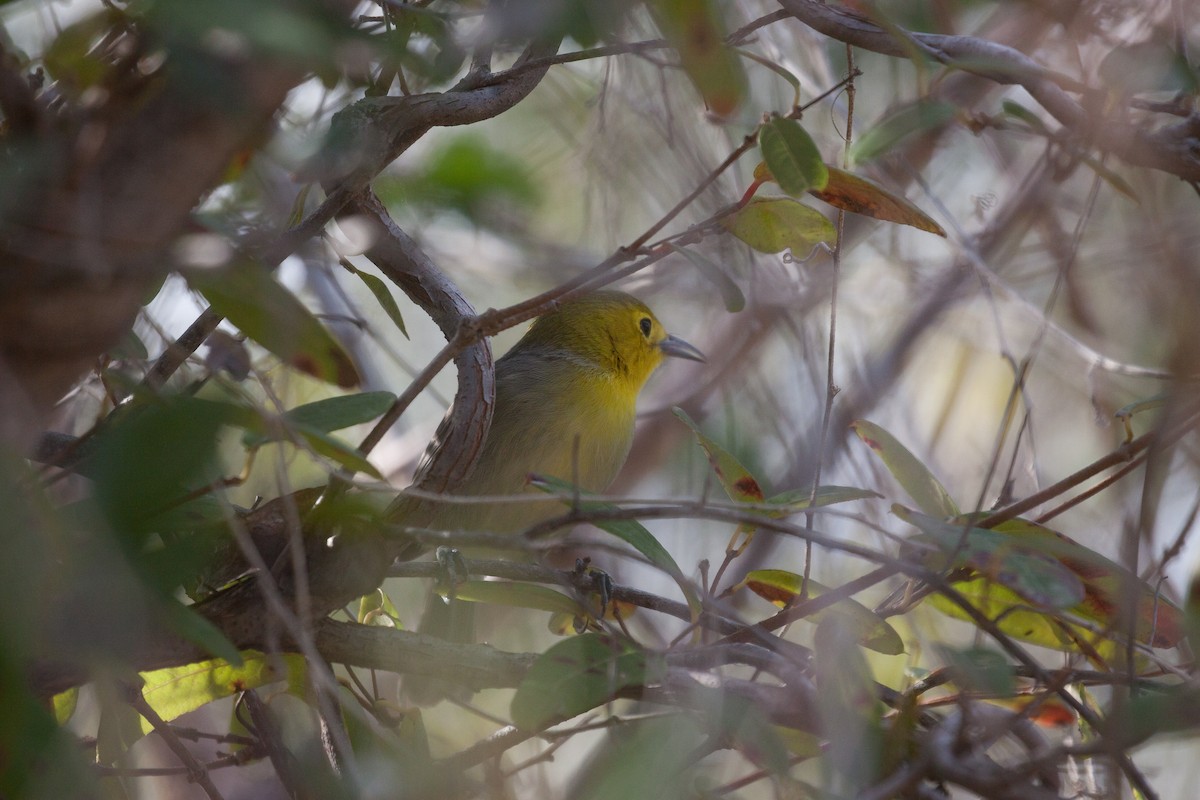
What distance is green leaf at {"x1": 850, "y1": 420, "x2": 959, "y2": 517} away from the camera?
228 centimetres

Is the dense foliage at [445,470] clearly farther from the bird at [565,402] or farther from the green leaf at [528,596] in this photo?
the bird at [565,402]

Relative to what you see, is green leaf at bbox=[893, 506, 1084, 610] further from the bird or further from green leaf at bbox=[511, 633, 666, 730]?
the bird

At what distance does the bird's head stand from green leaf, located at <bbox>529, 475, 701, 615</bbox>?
2402mm

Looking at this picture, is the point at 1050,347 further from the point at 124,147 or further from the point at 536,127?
the point at 124,147

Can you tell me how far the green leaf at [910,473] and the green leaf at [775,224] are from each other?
452 mm

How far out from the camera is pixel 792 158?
191cm

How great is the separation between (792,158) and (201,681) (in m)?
1.68

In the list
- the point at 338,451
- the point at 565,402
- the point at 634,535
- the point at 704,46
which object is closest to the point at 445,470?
the point at 634,535

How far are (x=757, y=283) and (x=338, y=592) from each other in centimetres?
319

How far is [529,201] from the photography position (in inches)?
165

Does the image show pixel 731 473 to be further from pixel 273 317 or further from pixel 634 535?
pixel 273 317

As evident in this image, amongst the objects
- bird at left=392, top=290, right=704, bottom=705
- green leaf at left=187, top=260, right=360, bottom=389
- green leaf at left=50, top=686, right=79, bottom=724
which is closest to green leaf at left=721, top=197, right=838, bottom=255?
green leaf at left=187, top=260, right=360, bottom=389

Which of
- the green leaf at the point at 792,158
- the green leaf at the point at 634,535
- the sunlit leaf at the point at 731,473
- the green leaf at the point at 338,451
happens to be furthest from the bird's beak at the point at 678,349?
the green leaf at the point at 338,451

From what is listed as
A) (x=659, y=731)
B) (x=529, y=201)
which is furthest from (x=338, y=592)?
(x=529, y=201)
